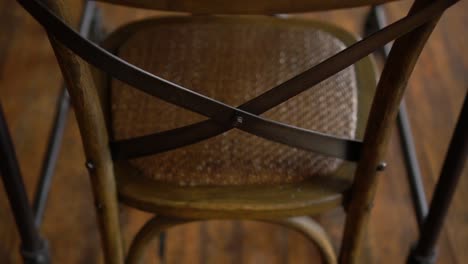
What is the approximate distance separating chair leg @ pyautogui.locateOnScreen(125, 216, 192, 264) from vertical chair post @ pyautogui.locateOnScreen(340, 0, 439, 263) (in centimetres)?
22

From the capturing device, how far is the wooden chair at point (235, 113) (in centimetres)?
64

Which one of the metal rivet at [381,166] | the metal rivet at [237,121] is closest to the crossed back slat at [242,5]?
the metal rivet at [237,121]

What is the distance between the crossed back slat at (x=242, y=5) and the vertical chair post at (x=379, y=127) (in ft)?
0.26

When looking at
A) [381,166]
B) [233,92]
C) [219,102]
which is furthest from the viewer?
[233,92]

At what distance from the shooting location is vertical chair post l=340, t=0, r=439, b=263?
0.63 meters

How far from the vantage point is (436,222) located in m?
1.07

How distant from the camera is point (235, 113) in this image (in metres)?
0.68

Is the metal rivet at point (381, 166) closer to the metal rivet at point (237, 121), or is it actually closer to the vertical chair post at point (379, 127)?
the vertical chair post at point (379, 127)

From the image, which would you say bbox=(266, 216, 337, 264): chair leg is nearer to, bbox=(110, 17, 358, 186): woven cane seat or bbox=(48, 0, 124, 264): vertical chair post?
bbox=(110, 17, 358, 186): woven cane seat

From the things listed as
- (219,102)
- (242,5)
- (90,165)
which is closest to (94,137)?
(90,165)

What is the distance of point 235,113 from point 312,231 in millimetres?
305

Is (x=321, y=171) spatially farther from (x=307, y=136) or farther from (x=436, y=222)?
(x=436, y=222)

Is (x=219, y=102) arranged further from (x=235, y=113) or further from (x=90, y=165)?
(x=90, y=165)

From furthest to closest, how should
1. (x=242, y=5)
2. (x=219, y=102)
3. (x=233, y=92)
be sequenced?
1. (x=233, y=92)
2. (x=219, y=102)
3. (x=242, y=5)
